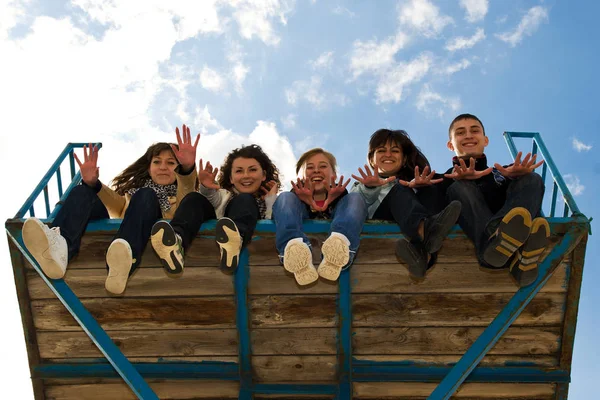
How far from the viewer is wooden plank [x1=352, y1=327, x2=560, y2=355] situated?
3.98 m

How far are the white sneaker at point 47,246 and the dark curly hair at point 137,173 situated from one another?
1.35 meters

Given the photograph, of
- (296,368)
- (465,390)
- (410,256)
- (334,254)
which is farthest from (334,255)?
(465,390)

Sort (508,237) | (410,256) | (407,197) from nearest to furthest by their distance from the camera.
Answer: (508,237) → (410,256) → (407,197)

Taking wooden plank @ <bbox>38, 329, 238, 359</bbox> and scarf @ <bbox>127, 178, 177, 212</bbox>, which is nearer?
wooden plank @ <bbox>38, 329, 238, 359</bbox>

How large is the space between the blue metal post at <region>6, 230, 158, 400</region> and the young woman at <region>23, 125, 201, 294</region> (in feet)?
0.80

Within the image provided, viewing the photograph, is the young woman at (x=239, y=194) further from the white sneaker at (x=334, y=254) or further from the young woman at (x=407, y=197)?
the young woman at (x=407, y=197)

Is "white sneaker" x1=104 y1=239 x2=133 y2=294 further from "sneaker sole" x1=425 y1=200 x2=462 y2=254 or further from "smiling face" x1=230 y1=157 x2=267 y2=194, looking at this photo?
"sneaker sole" x1=425 y1=200 x2=462 y2=254

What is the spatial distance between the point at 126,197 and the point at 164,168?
1.42 feet

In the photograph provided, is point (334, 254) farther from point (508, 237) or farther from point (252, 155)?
point (252, 155)

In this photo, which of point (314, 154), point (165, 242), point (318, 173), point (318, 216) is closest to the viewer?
point (165, 242)

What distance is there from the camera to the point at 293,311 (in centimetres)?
398

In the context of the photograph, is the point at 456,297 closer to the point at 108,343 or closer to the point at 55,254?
the point at 108,343

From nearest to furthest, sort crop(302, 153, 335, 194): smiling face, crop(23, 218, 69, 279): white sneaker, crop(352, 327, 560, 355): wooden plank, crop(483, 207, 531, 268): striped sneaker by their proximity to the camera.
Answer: crop(483, 207, 531, 268): striped sneaker < crop(23, 218, 69, 279): white sneaker < crop(352, 327, 560, 355): wooden plank < crop(302, 153, 335, 194): smiling face

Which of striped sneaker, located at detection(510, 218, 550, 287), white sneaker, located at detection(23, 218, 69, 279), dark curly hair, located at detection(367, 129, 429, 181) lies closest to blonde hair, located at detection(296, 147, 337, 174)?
dark curly hair, located at detection(367, 129, 429, 181)
